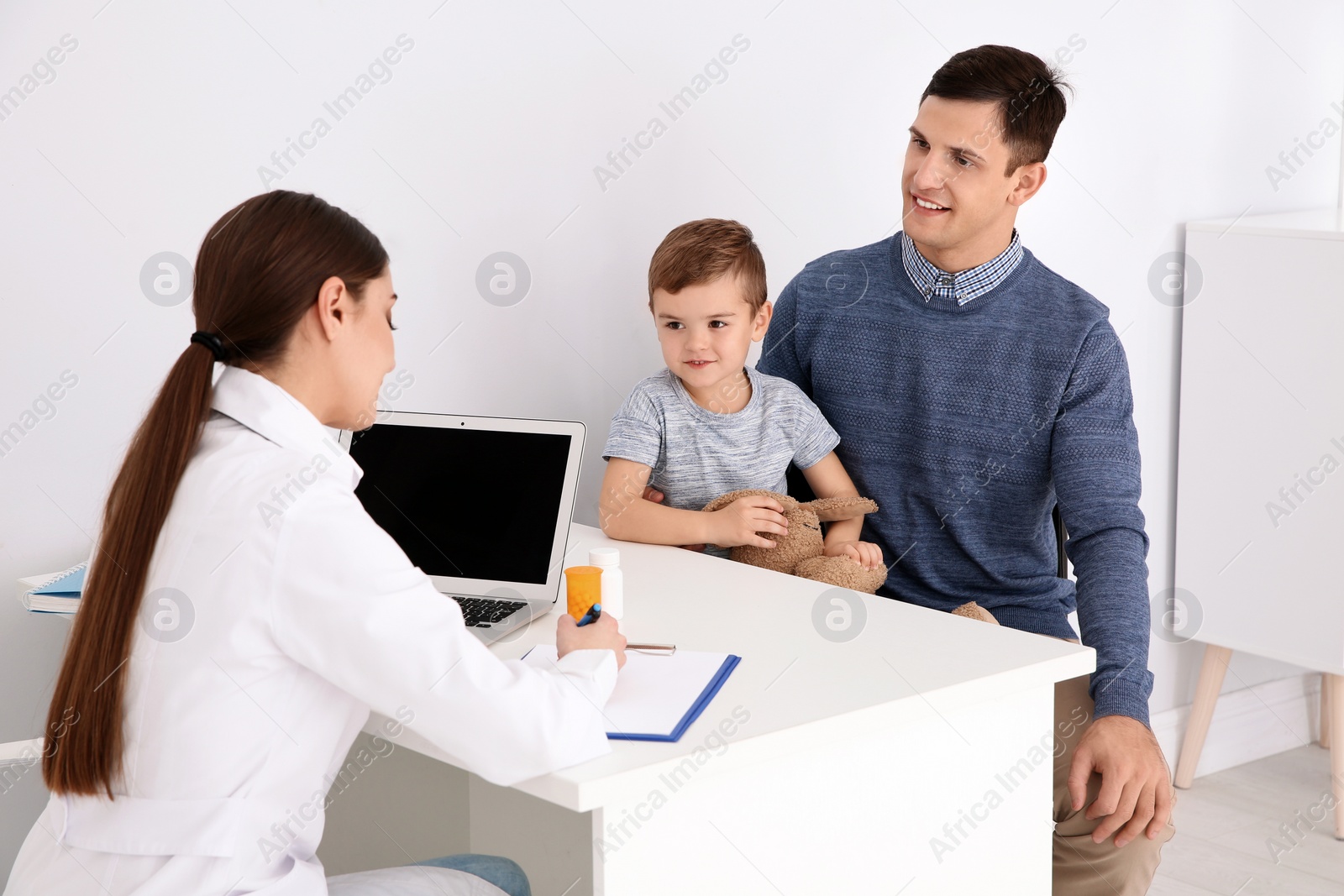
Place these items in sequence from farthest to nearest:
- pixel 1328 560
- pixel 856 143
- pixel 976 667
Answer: pixel 1328 560 < pixel 856 143 < pixel 976 667

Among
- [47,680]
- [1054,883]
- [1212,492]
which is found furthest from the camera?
[1212,492]

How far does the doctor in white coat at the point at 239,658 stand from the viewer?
1051 mm

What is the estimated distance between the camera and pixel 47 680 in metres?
1.86

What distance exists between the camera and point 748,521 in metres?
1.83

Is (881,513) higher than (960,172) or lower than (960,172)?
lower

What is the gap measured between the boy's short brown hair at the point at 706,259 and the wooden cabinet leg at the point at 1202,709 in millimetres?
1739

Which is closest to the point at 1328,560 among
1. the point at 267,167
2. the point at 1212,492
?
the point at 1212,492

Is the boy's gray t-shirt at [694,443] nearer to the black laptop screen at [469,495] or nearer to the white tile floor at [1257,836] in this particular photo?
the black laptop screen at [469,495]

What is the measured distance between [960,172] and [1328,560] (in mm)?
1401

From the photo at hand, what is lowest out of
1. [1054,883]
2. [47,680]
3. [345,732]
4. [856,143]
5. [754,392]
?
[1054,883]

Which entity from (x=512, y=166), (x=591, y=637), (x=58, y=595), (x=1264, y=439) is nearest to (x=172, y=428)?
(x=591, y=637)

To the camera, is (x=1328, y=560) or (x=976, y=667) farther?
(x=1328, y=560)

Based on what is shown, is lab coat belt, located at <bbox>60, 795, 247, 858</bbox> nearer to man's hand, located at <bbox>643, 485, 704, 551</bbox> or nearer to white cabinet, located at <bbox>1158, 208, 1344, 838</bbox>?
man's hand, located at <bbox>643, 485, 704, 551</bbox>

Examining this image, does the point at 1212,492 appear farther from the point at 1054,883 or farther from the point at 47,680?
the point at 47,680
